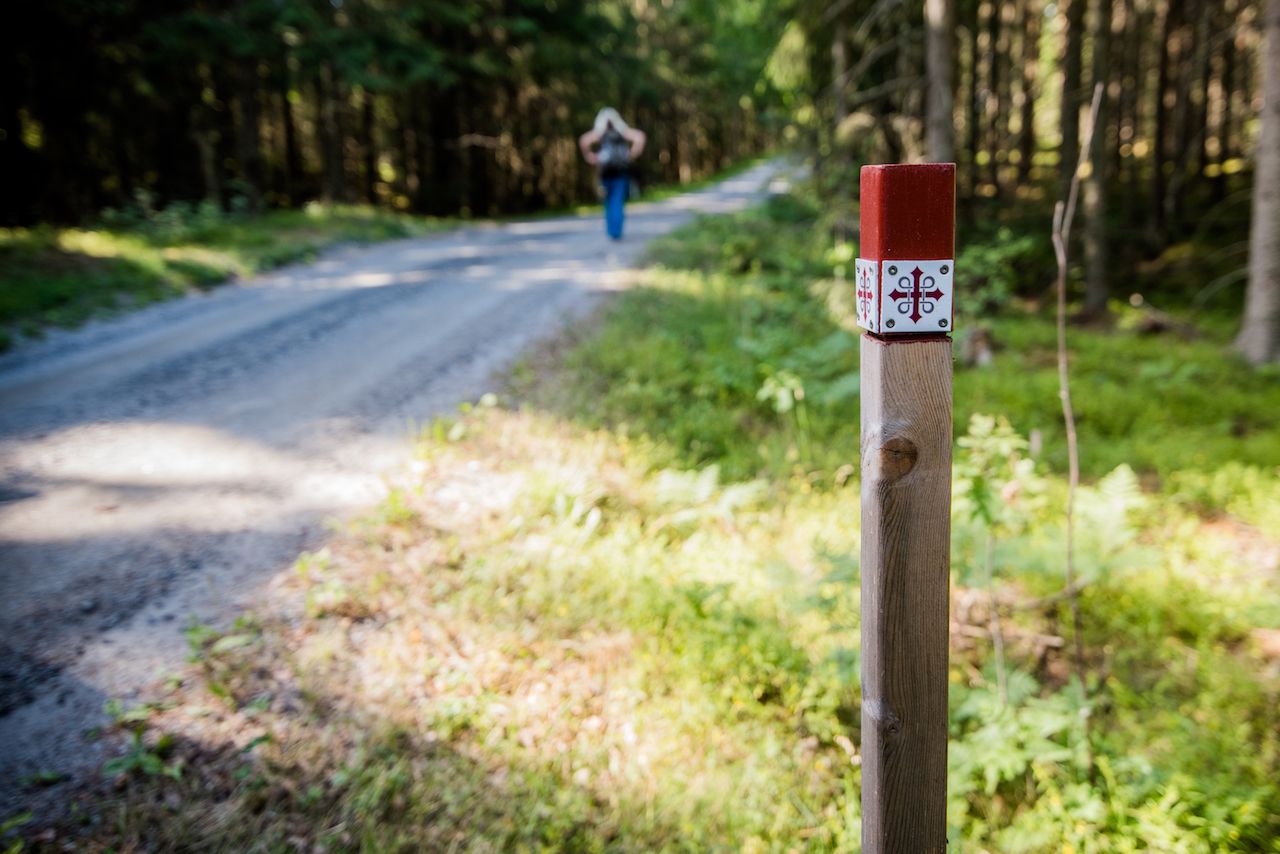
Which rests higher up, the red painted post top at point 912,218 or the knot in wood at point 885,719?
the red painted post top at point 912,218

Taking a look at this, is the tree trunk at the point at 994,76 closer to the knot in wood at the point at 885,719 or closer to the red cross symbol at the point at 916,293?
the red cross symbol at the point at 916,293

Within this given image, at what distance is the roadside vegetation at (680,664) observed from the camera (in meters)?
2.93

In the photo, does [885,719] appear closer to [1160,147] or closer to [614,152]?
[614,152]

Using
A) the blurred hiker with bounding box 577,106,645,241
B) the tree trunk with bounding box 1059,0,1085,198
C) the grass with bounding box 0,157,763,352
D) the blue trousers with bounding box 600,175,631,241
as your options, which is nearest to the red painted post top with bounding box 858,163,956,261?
the grass with bounding box 0,157,763,352

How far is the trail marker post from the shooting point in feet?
5.20

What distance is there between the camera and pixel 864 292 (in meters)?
1.67

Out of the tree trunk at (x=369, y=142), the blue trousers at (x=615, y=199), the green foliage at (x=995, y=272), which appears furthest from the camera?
the tree trunk at (x=369, y=142)

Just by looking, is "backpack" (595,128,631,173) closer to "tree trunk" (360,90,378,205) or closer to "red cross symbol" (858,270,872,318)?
"red cross symbol" (858,270,872,318)

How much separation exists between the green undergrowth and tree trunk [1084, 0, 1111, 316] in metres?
12.6

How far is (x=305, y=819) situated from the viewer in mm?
2770

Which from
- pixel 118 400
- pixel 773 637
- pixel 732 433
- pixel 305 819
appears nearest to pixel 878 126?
pixel 732 433

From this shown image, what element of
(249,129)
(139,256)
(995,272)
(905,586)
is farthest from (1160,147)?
(249,129)

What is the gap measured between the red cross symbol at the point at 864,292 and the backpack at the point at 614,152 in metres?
11.8

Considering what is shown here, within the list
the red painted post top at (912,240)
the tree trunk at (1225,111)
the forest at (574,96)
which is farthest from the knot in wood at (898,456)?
the tree trunk at (1225,111)
